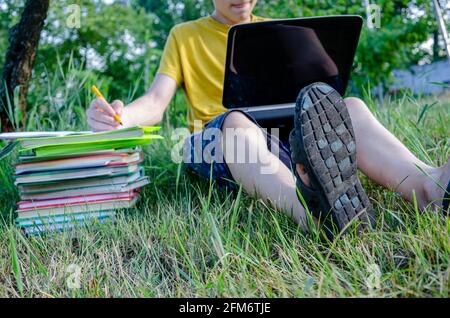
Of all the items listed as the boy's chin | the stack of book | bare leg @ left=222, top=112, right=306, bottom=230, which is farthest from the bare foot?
the boy's chin

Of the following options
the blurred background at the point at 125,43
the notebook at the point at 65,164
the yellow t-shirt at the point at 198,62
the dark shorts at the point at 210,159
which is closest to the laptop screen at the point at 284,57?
the dark shorts at the point at 210,159

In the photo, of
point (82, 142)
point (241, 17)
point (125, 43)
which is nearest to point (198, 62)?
point (241, 17)

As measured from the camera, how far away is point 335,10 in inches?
136

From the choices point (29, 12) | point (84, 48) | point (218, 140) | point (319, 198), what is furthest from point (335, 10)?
point (319, 198)

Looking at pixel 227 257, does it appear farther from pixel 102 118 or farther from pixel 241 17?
pixel 241 17

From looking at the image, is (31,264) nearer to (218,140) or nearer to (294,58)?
(218,140)

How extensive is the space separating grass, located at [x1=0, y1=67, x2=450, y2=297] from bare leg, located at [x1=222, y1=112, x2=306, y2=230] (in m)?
0.04

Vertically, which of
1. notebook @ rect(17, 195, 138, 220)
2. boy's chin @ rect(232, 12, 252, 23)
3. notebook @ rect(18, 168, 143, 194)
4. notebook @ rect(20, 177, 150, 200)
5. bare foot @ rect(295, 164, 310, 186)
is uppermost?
boy's chin @ rect(232, 12, 252, 23)

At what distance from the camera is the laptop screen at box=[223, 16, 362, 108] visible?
4.06ft

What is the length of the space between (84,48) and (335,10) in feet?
6.62

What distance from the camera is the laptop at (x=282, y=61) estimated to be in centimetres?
124

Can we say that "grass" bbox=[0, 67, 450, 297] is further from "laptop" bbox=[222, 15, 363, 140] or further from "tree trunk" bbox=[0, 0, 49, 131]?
"tree trunk" bbox=[0, 0, 49, 131]

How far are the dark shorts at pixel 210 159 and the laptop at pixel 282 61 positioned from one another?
0.08 metres
